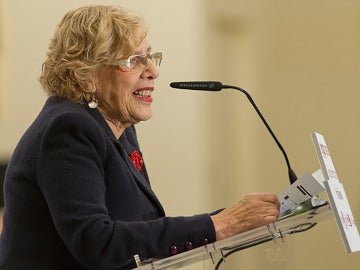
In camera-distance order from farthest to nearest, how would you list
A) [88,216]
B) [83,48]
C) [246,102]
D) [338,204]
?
[246,102] < [83,48] < [88,216] < [338,204]

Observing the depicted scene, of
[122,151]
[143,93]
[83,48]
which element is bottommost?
[122,151]

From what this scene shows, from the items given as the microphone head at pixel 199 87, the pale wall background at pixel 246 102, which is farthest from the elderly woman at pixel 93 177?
the pale wall background at pixel 246 102

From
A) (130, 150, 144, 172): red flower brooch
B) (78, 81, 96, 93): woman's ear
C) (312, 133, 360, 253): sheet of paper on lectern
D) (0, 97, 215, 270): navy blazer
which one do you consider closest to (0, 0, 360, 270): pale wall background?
(130, 150, 144, 172): red flower brooch

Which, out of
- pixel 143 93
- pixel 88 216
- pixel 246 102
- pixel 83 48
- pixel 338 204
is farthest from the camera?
pixel 246 102

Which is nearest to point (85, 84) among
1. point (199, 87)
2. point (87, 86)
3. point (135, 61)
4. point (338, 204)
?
point (87, 86)

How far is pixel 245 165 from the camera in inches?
154

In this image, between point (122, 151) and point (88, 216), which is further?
point (122, 151)

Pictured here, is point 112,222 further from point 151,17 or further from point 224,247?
point 151,17

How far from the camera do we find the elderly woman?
1.83 m

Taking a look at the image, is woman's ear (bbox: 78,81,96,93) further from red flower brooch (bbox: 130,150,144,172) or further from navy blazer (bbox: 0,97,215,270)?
red flower brooch (bbox: 130,150,144,172)

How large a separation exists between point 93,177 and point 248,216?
0.34 m

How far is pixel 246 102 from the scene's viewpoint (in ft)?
12.7

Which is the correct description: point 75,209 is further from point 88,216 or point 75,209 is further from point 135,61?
point 135,61

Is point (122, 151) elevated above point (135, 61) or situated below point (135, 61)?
below
